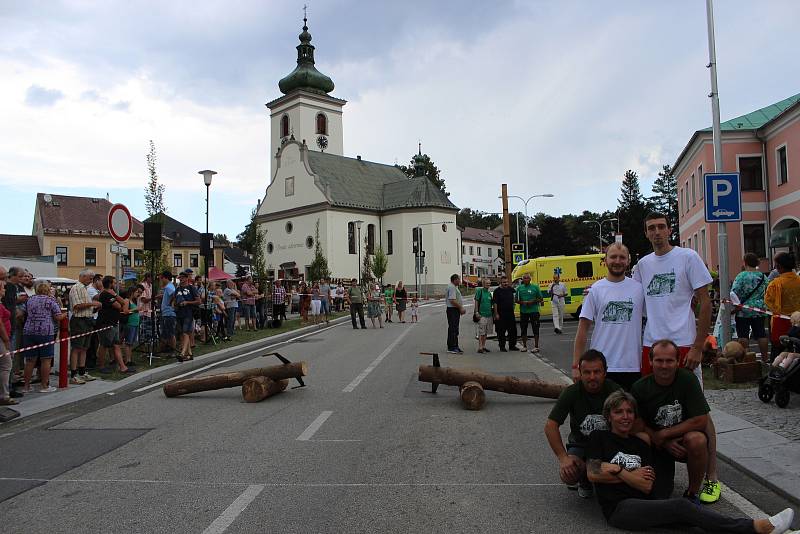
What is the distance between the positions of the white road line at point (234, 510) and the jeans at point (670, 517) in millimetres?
2442

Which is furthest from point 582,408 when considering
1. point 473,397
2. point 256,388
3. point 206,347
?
point 206,347

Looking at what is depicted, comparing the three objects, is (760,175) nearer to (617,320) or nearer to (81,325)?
(81,325)

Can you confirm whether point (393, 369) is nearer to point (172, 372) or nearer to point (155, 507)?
point (172, 372)

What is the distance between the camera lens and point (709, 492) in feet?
15.0

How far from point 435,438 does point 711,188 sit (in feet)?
21.9

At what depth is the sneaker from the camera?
455cm

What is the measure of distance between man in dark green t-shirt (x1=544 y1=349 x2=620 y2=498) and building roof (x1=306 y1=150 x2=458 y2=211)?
60.4m

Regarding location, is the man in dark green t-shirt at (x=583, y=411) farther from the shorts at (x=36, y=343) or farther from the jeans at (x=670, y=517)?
the shorts at (x=36, y=343)

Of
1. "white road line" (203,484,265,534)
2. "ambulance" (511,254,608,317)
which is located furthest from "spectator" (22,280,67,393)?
"ambulance" (511,254,608,317)

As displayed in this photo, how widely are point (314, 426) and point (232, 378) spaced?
8.51 feet

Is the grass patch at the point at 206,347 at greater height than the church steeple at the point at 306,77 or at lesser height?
lesser

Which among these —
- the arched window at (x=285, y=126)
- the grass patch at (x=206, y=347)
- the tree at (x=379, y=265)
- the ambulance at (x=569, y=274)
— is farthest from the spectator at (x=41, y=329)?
the arched window at (x=285, y=126)

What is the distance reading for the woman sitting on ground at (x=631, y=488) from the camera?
386cm

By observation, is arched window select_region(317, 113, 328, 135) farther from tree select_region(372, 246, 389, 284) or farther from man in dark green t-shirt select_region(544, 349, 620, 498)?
man in dark green t-shirt select_region(544, 349, 620, 498)
